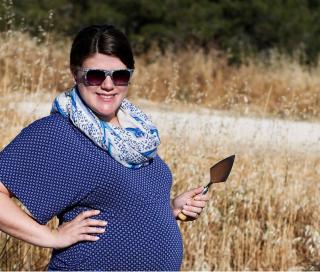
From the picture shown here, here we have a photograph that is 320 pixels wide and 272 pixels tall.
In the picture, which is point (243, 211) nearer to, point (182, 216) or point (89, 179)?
point (182, 216)

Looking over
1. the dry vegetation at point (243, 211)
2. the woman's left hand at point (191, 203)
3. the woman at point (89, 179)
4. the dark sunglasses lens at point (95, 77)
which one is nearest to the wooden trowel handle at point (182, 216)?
the woman's left hand at point (191, 203)

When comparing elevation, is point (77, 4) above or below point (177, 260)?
above

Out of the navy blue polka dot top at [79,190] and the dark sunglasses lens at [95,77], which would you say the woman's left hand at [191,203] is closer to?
the navy blue polka dot top at [79,190]

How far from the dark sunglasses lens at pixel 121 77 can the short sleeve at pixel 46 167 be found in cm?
20

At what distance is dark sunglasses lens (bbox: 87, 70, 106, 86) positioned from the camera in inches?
92.4

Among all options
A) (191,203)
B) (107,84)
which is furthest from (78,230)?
(191,203)

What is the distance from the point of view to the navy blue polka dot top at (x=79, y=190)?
227 centimetres

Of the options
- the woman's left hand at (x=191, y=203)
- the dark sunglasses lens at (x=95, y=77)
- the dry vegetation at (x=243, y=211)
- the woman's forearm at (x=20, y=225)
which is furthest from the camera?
the dry vegetation at (x=243, y=211)

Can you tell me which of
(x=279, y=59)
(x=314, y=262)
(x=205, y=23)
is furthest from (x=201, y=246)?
(x=205, y=23)

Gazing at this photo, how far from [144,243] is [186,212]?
1.07ft

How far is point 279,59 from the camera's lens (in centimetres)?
1516

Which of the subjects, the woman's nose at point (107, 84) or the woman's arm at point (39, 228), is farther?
the woman's nose at point (107, 84)

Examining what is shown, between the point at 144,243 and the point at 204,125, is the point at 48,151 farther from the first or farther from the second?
the point at 204,125

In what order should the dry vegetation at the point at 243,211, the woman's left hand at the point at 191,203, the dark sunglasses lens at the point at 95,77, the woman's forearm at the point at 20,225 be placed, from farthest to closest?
the dry vegetation at the point at 243,211 < the woman's left hand at the point at 191,203 < the dark sunglasses lens at the point at 95,77 < the woman's forearm at the point at 20,225
